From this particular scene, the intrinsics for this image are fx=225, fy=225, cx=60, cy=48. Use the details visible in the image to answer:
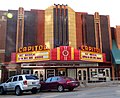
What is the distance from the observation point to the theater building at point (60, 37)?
33.6 m

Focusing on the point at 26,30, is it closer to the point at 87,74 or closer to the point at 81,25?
the point at 81,25

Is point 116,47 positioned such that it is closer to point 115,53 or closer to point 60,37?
point 115,53

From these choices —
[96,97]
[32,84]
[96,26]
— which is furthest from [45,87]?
[96,26]

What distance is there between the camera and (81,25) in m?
35.4

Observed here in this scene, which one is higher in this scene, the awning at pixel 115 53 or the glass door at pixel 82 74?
the awning at pixel 115 53

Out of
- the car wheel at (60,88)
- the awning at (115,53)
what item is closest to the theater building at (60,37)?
the awning at (115,53)

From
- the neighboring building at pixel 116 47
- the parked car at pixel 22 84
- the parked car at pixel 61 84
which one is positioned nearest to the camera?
the parked car at pixel 22 84

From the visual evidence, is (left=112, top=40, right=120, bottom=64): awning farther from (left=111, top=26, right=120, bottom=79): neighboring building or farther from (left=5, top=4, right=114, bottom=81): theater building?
(left=5, top=4, right=114, bottom=81): theater building

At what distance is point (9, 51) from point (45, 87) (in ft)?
44.3

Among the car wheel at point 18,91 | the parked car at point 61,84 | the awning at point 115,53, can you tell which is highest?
the awning at point 115,53

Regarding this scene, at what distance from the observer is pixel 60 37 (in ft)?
111

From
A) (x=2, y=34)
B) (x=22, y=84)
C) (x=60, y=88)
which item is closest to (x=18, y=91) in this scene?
(x=22, y=84)

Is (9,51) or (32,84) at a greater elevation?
(9,51)

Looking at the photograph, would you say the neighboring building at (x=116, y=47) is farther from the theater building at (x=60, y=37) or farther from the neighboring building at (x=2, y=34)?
the neighboring building at (x=2, y=34)
